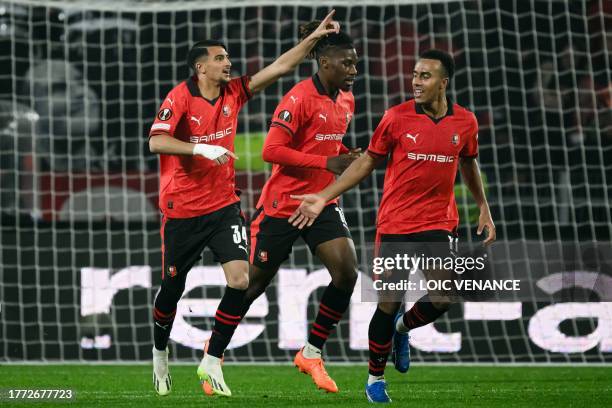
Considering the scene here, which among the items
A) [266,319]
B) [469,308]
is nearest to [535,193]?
[469,308]

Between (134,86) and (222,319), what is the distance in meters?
5.85

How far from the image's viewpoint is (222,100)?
668 cm

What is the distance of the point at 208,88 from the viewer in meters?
6.70

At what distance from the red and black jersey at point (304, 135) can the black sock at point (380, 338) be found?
0.95 metres

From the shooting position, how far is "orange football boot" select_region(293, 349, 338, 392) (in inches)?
267

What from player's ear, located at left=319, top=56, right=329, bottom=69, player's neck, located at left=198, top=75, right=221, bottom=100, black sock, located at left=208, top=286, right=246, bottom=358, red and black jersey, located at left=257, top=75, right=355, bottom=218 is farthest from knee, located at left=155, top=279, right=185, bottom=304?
player's ear, located at left=319, top=56, right=329, bottom=69

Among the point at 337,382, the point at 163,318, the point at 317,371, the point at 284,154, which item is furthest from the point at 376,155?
the point at 337,382

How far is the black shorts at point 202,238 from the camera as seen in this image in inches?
258

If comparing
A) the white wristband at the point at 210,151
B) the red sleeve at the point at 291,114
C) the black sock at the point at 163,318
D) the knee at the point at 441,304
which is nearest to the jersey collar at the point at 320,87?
the red sleeve at the point at 291,114

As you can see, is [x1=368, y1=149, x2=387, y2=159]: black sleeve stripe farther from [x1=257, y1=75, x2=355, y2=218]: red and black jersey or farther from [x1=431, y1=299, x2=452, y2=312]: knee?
[x1=431, y1=299, x2=452, y2=312]: knee

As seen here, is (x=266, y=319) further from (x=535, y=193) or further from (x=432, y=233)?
(x=432, y=233)

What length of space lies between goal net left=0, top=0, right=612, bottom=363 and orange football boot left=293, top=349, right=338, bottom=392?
6.17 ft

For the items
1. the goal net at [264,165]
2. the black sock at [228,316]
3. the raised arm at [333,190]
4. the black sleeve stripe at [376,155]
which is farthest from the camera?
the goal net at [264,165]

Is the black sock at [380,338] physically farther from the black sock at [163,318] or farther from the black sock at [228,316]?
the black sock at [163,318]
